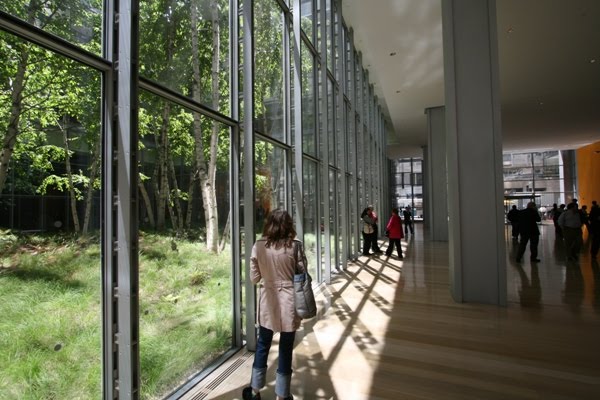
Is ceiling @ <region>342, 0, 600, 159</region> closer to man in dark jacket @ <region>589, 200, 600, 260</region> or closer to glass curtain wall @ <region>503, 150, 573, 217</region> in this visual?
man in dark jacket @ <region>589, 200, 600, 260</region>

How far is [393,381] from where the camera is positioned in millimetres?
3004

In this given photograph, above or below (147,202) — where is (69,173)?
above

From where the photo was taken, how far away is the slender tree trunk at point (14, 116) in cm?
177

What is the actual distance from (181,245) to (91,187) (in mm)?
1191

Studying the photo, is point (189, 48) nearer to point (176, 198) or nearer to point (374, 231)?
point (176, 198)

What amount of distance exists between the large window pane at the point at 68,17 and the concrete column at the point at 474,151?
15.9 ft

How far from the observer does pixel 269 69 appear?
5.32 meters

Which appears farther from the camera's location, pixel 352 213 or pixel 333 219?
pixel 352 213

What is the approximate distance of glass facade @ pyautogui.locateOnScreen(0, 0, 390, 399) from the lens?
6.23ft

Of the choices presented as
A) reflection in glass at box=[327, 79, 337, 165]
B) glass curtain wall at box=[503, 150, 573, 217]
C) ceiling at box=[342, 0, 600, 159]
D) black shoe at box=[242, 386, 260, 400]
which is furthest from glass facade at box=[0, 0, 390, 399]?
glass curtain wall at box=[503, 150, 573, 217]

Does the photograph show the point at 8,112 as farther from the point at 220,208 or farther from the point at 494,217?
the point at 494,217

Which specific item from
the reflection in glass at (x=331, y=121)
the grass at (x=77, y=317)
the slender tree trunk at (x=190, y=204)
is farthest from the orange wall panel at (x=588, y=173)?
the grass at (x=77, y=317)

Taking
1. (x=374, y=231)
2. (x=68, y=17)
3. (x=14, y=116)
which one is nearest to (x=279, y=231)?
(x=14, y=116)

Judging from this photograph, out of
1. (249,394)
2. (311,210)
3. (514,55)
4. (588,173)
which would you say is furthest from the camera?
(588,173)
